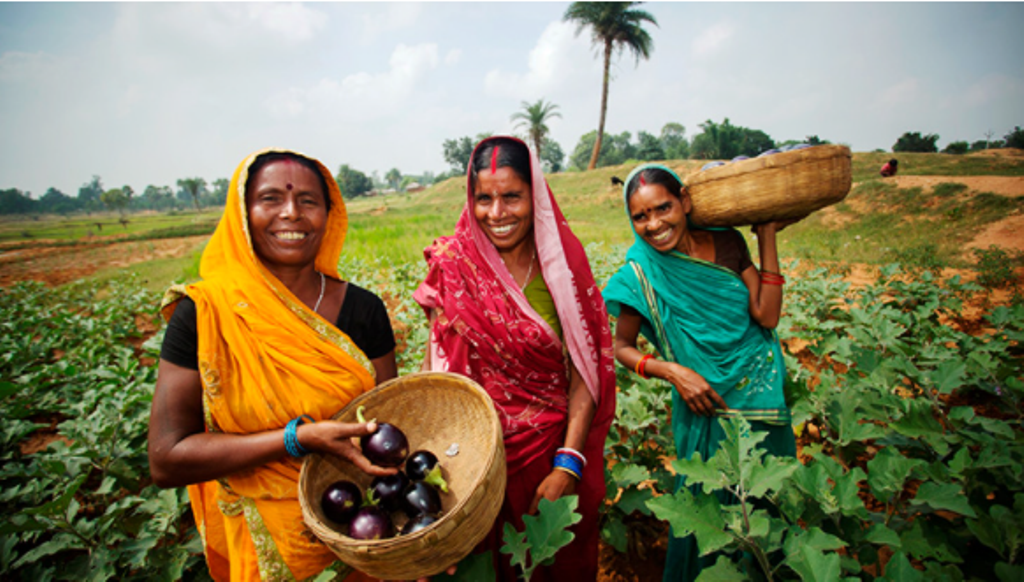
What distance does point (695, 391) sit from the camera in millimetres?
1960

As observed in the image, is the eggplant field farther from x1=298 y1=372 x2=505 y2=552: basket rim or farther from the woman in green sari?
x1=298 y1=372 x2=505 y2=552: basket rim

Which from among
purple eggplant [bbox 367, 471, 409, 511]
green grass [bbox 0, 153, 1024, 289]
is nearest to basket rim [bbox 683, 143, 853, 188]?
purple eggplant [bbox 367, 471, 409, 511]

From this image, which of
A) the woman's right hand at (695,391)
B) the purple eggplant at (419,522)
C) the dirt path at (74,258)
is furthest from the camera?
the dirt path at (74,258)

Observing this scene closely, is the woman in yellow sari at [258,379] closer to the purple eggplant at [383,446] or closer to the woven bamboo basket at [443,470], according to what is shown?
the purple eggplant at [383,446]

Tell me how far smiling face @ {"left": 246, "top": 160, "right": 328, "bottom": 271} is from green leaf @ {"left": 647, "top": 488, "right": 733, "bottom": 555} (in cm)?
156

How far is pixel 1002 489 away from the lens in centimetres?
157

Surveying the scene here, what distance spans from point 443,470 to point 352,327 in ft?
2.36

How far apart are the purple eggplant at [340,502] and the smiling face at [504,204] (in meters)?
1.13

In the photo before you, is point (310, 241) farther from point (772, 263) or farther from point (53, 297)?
point (53, 297)

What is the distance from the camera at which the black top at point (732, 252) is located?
2104 millimetres

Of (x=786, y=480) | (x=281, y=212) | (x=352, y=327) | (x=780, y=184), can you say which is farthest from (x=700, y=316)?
(x=281, y=212)

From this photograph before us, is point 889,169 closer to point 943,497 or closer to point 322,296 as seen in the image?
point 943,497

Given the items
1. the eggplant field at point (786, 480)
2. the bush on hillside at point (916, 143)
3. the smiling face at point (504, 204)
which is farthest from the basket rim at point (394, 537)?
the bush on hillside at point (916, 143)

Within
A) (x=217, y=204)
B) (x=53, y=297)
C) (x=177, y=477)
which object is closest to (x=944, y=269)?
(x=177, y=477)
